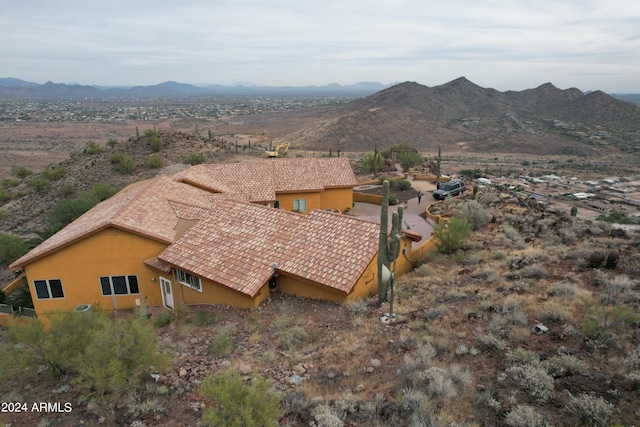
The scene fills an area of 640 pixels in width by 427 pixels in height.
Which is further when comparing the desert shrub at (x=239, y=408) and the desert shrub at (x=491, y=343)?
the desert shrub at (x=491, y=343)

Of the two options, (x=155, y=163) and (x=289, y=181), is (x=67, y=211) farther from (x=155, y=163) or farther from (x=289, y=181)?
(x=155, y=163)

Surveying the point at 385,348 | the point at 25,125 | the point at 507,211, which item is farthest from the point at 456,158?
the point at 25,125

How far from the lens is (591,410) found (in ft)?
21.9

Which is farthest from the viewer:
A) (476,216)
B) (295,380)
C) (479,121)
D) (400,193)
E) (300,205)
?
(479,121)

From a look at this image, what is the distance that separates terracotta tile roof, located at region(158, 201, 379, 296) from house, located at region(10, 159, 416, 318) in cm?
4

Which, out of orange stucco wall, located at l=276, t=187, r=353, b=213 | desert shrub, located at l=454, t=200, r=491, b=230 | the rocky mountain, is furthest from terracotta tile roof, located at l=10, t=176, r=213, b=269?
the rocky mountain

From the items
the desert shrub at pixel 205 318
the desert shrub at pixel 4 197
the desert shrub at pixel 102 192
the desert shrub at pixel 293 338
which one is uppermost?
the desert shrub at pixel 293 338

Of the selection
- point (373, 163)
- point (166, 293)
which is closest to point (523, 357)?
point (166, 293)

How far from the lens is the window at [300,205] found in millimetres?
27828

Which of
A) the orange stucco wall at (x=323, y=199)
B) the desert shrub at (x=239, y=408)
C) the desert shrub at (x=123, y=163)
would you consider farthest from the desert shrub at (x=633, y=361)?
the desert shrub at (x=123, y=163)

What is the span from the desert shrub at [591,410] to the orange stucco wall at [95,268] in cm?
1460

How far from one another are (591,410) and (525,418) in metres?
1.11

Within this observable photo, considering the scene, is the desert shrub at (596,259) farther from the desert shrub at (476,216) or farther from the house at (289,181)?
the house at (289,181)

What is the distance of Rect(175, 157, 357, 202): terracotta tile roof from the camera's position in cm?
2610
